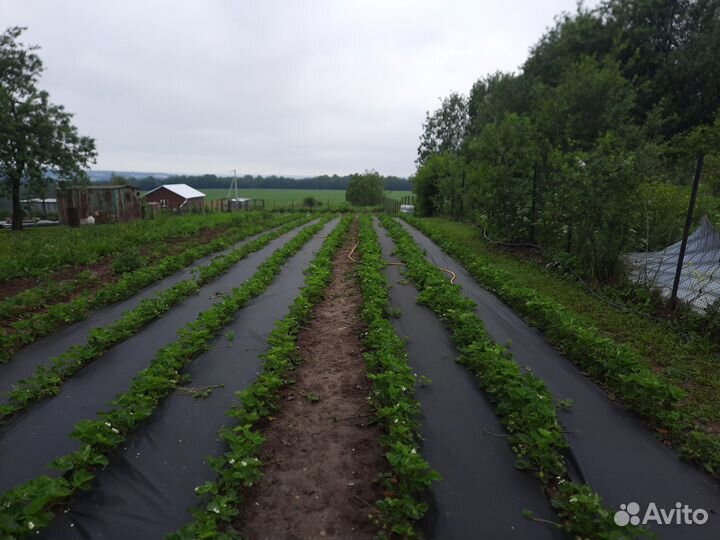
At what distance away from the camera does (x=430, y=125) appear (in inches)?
1986

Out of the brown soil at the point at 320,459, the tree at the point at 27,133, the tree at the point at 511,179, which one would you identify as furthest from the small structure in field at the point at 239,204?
the brown soil at the point at 320,459

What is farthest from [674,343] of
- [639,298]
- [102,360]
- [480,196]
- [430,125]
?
[430,125]

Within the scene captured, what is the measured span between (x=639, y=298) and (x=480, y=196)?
6.09m

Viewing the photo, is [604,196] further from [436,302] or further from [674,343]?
[436,302]

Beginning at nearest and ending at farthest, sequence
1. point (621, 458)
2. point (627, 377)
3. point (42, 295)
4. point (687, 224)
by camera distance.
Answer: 1. point (621, 458)
2. point (627, 377)
3. point (687, 224)
4. point (42, 295)

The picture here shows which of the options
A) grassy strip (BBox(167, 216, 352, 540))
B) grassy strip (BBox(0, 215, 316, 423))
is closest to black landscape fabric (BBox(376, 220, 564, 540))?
grassy strip (BBox(167, 216, 352, 540))

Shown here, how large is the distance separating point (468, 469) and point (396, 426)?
55cm

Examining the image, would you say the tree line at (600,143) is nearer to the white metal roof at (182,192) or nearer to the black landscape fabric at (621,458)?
the black landscape fabric at (621,458)

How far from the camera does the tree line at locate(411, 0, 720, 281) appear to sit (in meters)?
6.62

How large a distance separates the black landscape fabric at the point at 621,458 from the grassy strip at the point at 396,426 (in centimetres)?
112

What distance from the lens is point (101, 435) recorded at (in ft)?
8.71

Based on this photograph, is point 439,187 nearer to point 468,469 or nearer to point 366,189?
point 468,469

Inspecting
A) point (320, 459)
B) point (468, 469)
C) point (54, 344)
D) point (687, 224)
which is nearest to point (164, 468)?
point (320, 459)

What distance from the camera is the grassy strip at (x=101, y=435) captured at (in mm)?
2039
